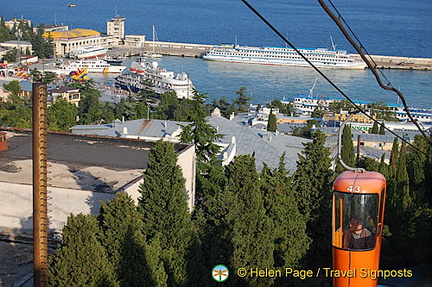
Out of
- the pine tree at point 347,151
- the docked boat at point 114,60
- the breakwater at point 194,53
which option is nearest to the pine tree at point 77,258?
the pine tree at point 347,151

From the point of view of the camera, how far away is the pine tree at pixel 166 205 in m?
5.95

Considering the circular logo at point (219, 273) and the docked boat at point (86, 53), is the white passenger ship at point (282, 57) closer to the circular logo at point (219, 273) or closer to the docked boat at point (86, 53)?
the docked boat at point (86, 53)

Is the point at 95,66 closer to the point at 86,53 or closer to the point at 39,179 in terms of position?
the point at 86,53

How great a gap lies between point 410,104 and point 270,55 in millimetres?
15690

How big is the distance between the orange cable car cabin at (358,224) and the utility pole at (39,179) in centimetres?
196

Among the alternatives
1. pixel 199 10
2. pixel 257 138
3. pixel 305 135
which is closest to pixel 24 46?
pixel 305 135

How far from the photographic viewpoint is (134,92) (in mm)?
34625

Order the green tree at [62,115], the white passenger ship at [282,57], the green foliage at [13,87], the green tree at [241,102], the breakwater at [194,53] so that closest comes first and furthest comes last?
1. the green tree at [62,115]
2. the green foliage at [13,87]
3. the green tree at [241,102]
4. the breakwater at [194,53]
5. the white passenger ship at [282,57]

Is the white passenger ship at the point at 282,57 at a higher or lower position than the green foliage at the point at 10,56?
higher

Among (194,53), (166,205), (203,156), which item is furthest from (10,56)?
(166,205)

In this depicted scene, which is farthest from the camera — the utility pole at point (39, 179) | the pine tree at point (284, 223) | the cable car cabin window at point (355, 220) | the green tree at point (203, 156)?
the green tree at point (203, 156)

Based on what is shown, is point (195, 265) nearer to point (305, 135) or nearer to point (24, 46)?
point (305, 135)

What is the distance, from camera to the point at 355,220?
4.55 m

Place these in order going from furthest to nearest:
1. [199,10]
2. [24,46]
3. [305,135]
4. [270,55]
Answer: [199,10]
[270,55]
[24,46]
[305,135]
